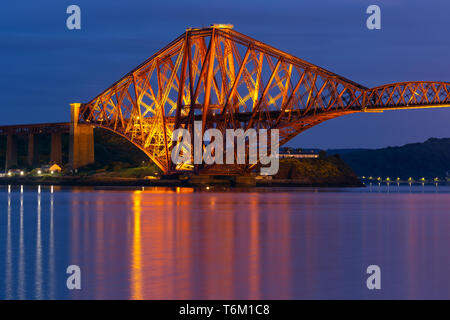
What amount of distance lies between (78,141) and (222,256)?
10419cm

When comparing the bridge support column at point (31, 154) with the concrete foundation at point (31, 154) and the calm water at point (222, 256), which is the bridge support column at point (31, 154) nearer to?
the concrete foundation at point (31, 154)

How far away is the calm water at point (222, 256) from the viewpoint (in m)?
20.3

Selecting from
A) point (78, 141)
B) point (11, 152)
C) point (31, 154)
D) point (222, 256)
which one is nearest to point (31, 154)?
point (31, 154)

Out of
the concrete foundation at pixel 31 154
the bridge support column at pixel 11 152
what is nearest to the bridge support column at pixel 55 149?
the concrete foundation at pixel 31 154

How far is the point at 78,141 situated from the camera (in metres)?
128

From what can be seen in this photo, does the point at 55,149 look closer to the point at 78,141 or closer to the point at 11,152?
the point at 11,152

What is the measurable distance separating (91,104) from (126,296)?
107311mm

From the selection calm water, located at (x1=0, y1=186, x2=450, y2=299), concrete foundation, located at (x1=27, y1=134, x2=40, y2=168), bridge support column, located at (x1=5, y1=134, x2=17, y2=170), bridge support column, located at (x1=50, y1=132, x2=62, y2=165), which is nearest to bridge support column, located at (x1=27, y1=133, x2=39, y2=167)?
concrete foundation, located at (x1=27, y1=134, x2=40, y2=168)

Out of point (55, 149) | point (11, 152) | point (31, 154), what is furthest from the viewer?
point (11, 152)

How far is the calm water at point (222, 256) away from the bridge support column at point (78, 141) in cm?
7997

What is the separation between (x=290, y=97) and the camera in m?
94.1

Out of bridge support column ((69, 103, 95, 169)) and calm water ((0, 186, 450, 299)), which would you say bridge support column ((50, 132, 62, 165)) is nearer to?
bridge support column ((69, 103, 95, 169))
